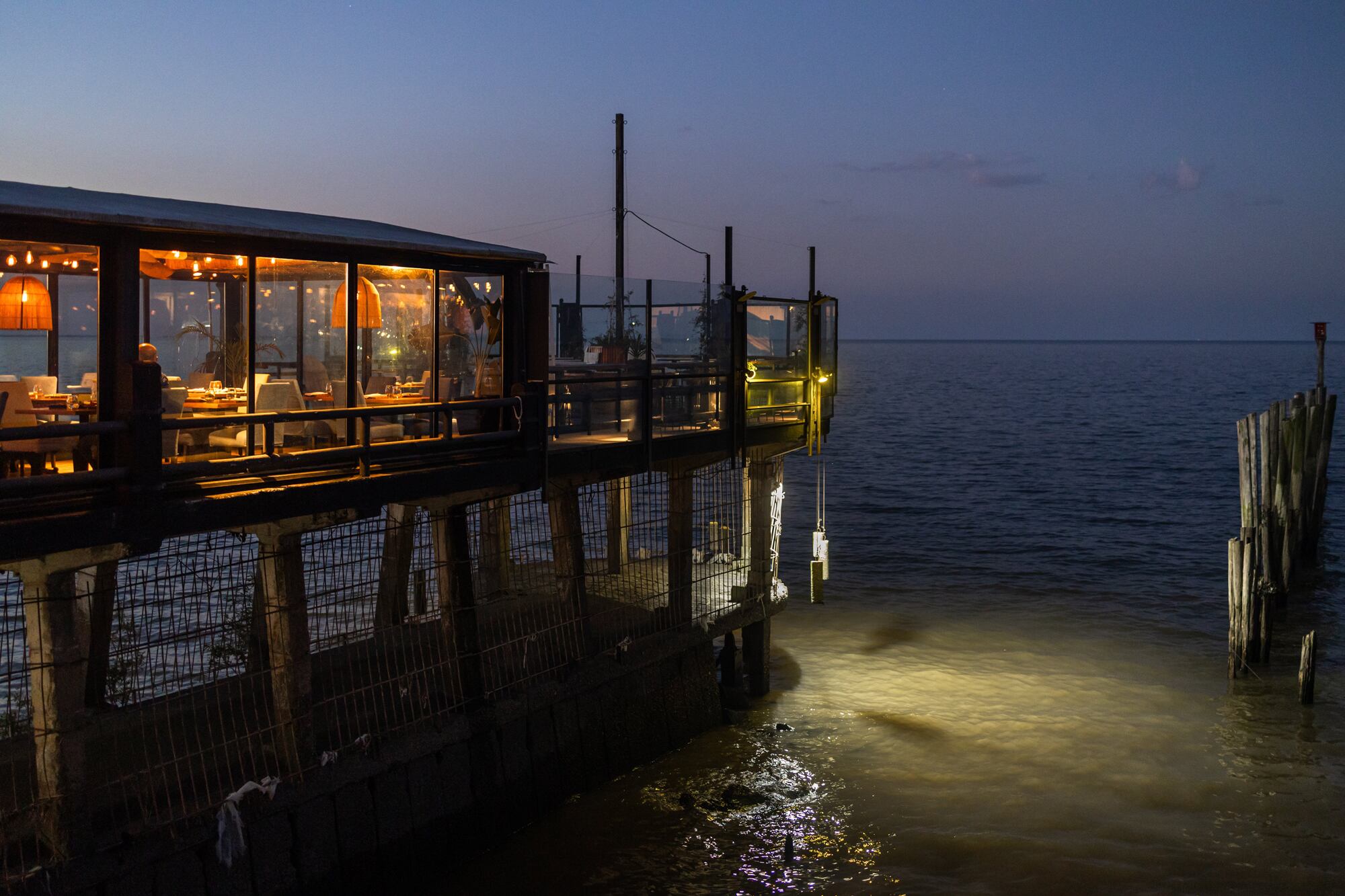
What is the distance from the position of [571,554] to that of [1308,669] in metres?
12.4

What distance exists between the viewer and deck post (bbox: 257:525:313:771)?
1077 cm

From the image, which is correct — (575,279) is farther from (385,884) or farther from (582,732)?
(385,884)

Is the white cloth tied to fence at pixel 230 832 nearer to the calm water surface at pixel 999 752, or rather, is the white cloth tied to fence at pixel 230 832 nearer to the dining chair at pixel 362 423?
the calm water surface at pixel 999 752

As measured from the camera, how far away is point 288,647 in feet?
35.7

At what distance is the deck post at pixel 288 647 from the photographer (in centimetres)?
1077

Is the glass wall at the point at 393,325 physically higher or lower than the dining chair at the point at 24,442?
higher

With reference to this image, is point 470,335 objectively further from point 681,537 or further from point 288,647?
point 681,537

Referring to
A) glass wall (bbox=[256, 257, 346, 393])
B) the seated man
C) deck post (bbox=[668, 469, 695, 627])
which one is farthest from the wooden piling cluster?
the seated man

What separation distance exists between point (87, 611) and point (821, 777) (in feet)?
29.9

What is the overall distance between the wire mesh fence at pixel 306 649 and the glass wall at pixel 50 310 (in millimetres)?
1824

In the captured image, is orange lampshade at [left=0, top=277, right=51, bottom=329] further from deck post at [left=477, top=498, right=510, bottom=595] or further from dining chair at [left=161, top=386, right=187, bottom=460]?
deck post at [left=477, top=498, right=510, bottom=595]

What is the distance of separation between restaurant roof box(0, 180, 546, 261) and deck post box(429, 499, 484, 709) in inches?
108

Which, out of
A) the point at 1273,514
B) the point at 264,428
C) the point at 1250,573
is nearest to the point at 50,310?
the point at 264,428

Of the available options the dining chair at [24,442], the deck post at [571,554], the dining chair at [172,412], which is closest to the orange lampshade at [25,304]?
the dining chair at [24,442]
